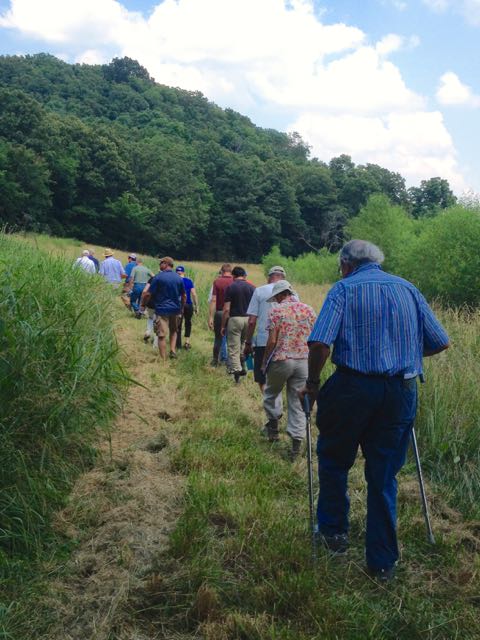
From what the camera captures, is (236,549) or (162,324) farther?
(162,324)

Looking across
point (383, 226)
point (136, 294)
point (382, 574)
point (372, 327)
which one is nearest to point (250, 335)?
point (372, 327)

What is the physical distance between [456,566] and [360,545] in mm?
627

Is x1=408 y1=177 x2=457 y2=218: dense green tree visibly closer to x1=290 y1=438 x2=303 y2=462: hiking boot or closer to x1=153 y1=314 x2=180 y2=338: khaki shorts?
x1=153 y1=314 x2=180 y2=338: khaki shorts

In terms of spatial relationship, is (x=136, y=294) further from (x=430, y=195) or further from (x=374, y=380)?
(x=430, y=195)

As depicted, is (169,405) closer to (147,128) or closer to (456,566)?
(456,566)

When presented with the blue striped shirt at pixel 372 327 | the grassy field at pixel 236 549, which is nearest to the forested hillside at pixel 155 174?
the grassy field at pixel 236 549

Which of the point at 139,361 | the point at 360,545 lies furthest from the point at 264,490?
the point at 139,361

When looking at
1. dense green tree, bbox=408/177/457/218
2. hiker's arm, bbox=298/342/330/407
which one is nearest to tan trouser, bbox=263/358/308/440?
hiker's arm, bbox=298/342/330/407

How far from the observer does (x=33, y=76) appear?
82.6 metres

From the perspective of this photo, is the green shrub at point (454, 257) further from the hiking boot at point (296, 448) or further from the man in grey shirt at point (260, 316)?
the hiking boot at point (296, 448)

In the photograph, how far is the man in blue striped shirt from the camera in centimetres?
345

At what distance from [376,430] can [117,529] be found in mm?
1809

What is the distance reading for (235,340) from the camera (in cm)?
947

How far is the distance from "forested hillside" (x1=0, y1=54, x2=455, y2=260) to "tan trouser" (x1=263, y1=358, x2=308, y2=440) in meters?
35.9
